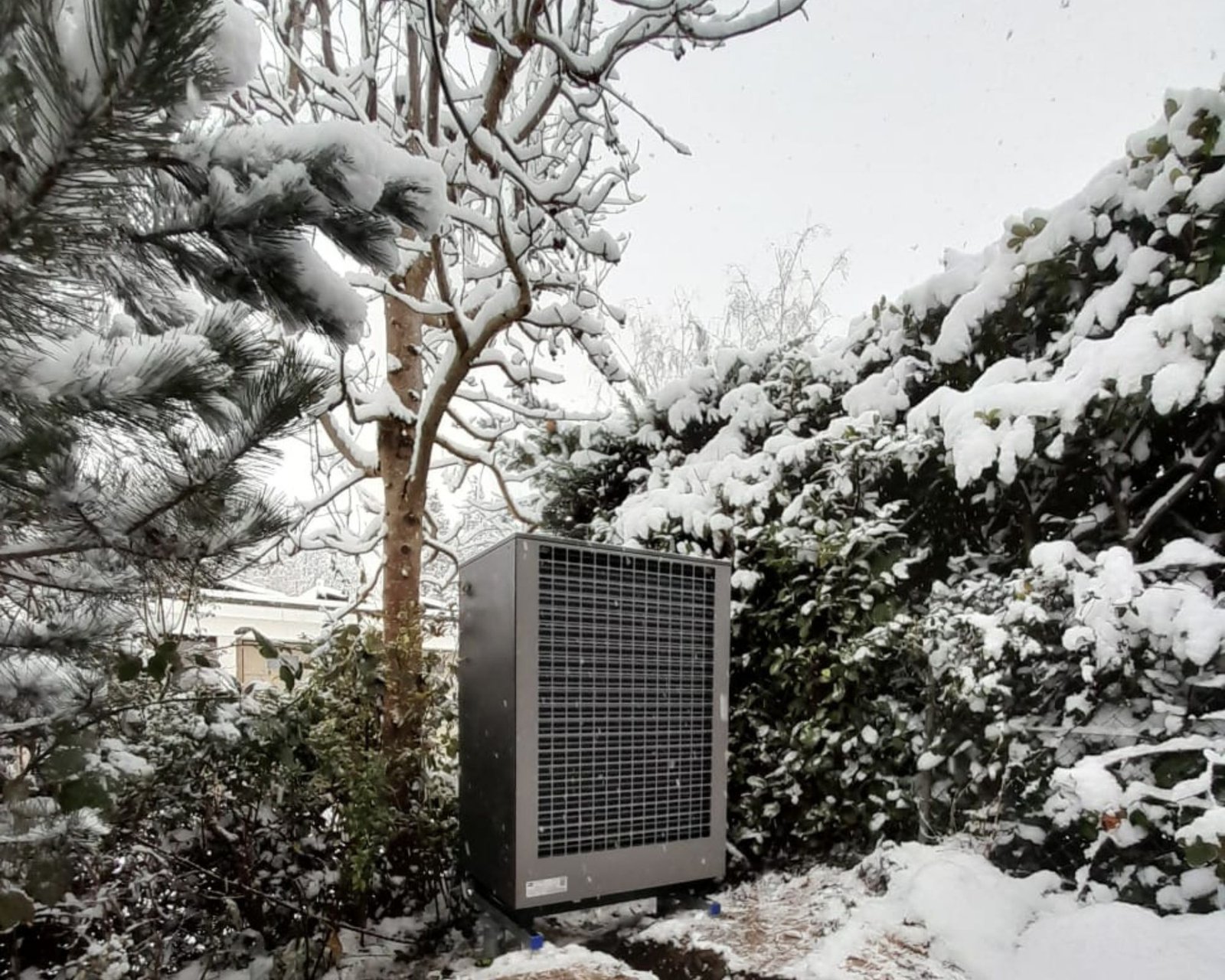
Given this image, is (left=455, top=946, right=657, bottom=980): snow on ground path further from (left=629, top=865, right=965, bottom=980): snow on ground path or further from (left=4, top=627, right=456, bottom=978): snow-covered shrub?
(left=4, top=627, right=456, bottom=978): snow-covered shrub

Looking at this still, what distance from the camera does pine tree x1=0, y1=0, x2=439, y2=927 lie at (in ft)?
2.55

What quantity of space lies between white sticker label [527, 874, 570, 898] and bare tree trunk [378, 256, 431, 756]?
83 centimetres

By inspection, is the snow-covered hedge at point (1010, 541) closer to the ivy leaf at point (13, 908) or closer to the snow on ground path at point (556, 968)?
the snow on ground path at point (556, 968)

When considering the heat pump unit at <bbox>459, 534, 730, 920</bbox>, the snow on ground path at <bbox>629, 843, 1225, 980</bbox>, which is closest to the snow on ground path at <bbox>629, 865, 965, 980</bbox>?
the snow on ground path at <bbox>629, 843, 1225, 980</bbox>

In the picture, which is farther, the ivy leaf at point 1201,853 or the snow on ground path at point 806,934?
the snow on ground path at point 806,934

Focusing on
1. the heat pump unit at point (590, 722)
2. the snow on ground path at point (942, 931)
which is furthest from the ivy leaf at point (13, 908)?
the snow on ground path at point (942, 931)

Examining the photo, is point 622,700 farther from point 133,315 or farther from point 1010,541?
point 133,315

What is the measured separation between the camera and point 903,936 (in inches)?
80.1

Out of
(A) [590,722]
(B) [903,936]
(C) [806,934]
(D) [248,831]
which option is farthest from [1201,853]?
(D) [248,831]

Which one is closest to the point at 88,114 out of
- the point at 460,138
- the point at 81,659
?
the point at 81,659

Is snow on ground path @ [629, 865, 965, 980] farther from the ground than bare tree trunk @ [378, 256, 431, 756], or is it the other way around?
bare tree trunk @ [378, 256, 431, 756]

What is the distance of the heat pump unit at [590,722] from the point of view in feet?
7.11

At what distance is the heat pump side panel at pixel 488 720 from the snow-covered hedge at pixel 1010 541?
1.06 m

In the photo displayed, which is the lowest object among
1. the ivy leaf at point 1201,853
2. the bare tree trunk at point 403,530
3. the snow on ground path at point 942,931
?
the snow on ground path at point 942,931
